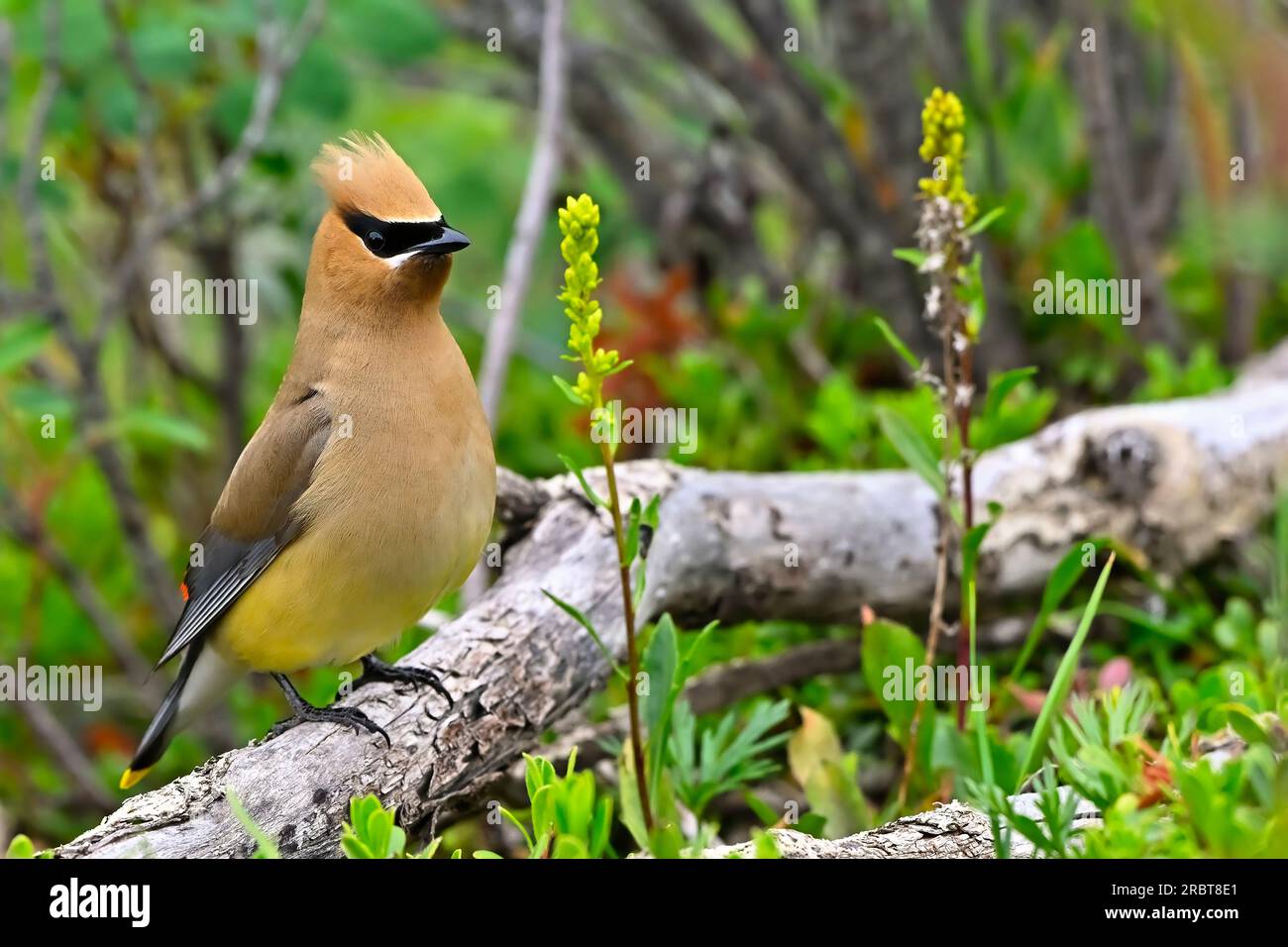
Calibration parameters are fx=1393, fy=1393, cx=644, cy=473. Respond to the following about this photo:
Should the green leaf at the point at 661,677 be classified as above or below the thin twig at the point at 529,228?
below

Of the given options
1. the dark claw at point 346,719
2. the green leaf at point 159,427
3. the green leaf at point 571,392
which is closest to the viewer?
the green leaf at point 571,392

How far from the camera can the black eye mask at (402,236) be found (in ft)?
9.76

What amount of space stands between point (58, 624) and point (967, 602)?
379 cm

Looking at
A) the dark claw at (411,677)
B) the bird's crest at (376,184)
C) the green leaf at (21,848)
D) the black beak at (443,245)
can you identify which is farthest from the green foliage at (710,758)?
the green leaf at (21,848)

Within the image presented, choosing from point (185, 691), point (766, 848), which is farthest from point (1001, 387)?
point (185, 691)

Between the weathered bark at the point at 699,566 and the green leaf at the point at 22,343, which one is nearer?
the weathered bark at the point at 699,566

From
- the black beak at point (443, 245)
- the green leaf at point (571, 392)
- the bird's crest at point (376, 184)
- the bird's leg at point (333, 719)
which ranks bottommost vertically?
the bird's leg at point (333, 719)

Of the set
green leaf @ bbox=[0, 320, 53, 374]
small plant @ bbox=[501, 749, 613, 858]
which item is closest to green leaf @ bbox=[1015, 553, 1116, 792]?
small plant @ bbox=[501, 749, 613, 858]

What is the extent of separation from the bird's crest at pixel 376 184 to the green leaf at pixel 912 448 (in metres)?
1.11

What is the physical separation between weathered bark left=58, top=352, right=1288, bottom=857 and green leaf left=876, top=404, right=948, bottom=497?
2.17 ft

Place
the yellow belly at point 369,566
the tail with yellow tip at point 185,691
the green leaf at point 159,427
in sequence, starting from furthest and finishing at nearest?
the green leaf at point 159,427 → the tail with yellow tip at point 185,691 → the yellow belly at point 369,566

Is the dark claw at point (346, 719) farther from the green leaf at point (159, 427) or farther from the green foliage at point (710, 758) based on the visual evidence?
the green leaf at point (159, 427)

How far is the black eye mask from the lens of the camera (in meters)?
2.97
